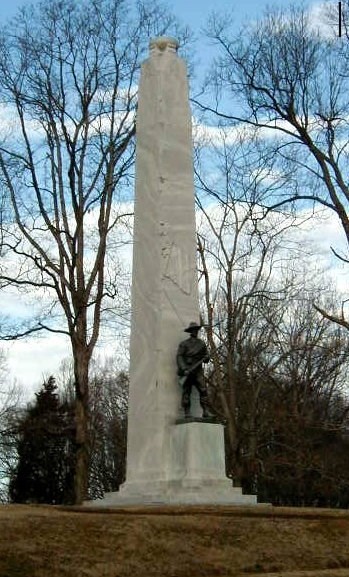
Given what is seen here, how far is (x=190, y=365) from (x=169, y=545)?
4.64 metres

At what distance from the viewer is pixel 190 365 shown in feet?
42.9

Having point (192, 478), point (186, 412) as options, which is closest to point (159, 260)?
point (186, 412)

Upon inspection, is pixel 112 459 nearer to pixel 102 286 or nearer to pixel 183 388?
pixel 102 286

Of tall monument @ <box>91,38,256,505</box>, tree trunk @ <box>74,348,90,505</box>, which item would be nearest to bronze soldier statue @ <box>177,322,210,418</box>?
tall monument @ <box>91,38,256,505</box>

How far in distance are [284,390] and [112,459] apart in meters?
12.2

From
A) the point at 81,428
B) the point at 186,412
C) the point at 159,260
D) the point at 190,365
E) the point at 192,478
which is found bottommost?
the point at 192,478

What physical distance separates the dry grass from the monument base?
1.67 meters

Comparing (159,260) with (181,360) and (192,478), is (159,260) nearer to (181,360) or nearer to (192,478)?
(181,360)

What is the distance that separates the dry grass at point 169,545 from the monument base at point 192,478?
1.67m

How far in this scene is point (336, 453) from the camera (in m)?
35.2

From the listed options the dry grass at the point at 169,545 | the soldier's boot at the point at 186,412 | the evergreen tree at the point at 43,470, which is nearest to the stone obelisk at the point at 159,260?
the soldier's boot at the point at 186,412

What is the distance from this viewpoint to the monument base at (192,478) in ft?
40.0

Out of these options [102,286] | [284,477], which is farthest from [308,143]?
[284,477]

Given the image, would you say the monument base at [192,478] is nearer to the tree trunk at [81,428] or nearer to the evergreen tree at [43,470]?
the tree trunk at [81,428]
